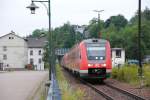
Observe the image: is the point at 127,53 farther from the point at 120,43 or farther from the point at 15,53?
the point at 15,53

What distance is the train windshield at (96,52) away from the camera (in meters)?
35.4

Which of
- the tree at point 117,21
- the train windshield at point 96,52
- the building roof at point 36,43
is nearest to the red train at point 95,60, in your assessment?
the train windshield at point 96,52

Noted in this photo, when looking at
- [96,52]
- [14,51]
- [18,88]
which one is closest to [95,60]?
[96,52]

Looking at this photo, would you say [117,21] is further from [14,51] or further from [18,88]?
[18,88]

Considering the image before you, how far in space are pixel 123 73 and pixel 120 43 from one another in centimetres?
9202

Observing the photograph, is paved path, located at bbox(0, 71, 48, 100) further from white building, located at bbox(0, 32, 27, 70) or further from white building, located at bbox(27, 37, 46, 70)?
white building, located at bbox(27, 37, 46, 70)

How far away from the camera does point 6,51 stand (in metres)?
133

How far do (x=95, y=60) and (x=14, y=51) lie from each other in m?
100

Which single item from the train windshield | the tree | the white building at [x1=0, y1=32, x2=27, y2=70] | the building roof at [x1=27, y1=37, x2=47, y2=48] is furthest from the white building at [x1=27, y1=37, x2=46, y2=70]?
the train windshield

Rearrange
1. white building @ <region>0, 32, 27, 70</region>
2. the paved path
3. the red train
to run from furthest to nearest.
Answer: white building @ <region>0, 32, 27, 70</region>
the red train
the paved path

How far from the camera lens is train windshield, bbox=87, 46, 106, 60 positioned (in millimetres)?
35438

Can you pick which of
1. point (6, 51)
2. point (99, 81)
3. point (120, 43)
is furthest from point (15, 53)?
point (99, 81)

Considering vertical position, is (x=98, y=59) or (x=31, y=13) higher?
(x=31, y=13)

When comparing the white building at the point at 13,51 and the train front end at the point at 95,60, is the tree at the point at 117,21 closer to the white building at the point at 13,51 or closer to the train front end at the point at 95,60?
the white building at the point at 13,51
